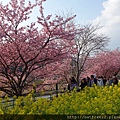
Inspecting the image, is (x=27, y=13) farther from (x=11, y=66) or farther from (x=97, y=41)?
(x=97, y=41)

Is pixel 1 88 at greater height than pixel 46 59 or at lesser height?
lesser

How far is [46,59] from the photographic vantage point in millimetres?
11594

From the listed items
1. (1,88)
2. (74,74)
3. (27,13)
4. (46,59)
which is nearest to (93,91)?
(46,59)

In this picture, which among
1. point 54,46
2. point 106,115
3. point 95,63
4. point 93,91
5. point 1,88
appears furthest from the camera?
point 95,63

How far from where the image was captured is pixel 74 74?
78.4 feet

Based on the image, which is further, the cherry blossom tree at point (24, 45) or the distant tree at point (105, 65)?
the distant tree at point (105, 65)

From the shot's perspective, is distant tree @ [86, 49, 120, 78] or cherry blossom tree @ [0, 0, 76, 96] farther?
distant tree @ [86, 49, 120, 78]

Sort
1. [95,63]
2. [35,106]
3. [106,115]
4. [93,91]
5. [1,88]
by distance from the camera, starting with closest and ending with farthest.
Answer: [106,115]
[35,106]
[93,91]
[1,88]
[95,63]

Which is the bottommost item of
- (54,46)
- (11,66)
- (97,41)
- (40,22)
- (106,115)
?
(106,115)

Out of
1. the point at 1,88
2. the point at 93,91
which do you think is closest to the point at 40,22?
the point at 1,88

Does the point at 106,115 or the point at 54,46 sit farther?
the point at 54,46

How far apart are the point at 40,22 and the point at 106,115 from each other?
7472mm

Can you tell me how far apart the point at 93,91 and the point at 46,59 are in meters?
3.60

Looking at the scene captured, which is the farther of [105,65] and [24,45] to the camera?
[105,65]
